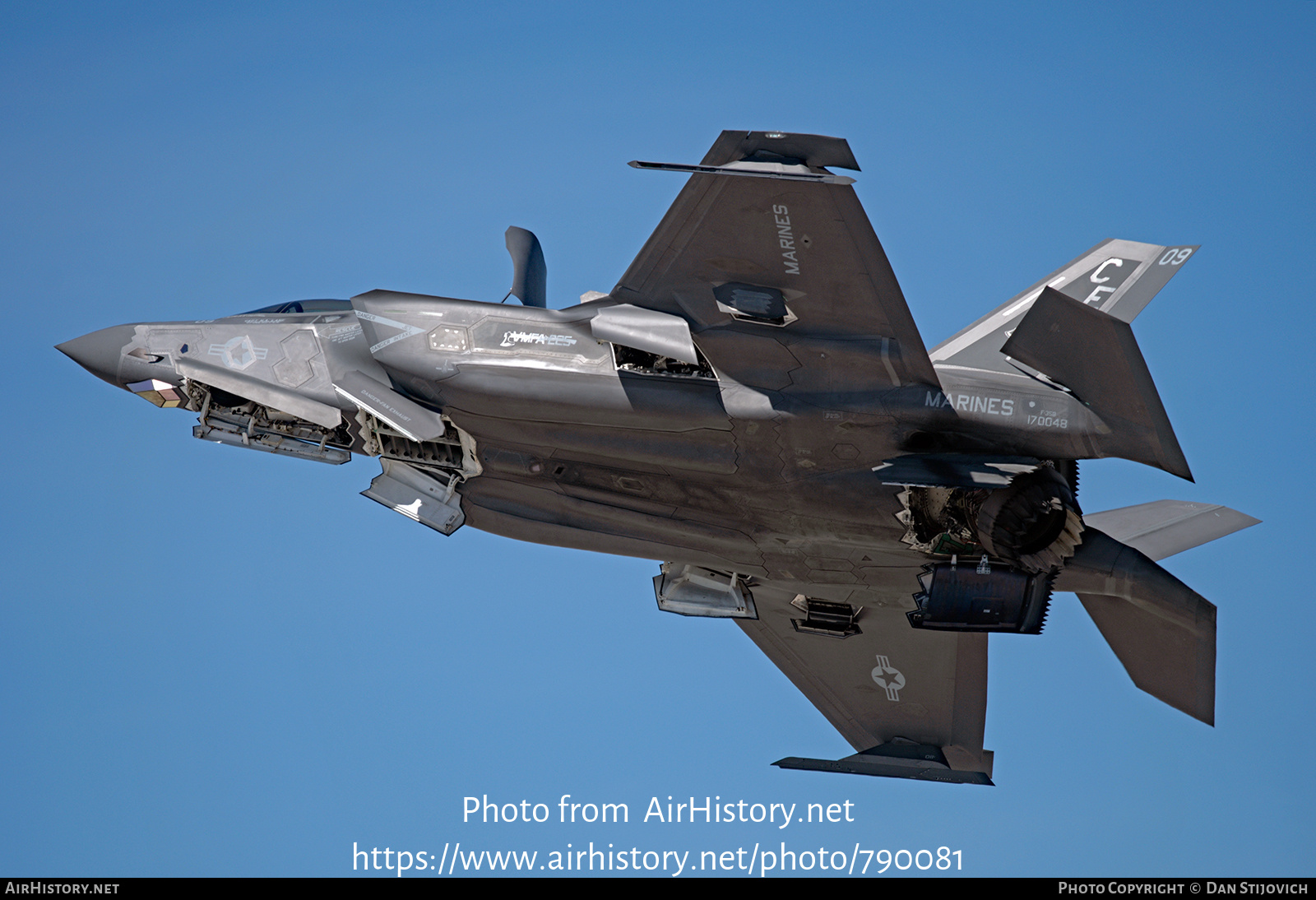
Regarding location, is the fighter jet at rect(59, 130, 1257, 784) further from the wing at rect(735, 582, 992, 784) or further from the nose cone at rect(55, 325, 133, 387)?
the wing at rect(735, 582, 992, 784)

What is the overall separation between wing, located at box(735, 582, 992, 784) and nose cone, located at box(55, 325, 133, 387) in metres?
10.00

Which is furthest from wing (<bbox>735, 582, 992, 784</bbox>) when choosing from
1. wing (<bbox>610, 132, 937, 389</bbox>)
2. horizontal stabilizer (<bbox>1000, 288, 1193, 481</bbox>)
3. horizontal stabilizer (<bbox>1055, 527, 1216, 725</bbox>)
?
horizontal stabilizer (<bbox>1000, 288, 1193, 481</bbox>)

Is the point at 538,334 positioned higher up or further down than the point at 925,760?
higher up

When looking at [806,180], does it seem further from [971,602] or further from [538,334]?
[971,602]

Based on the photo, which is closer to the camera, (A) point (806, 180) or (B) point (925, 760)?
(A) point (806, 180)

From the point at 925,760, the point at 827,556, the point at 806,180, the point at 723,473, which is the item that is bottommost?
the point at 925,760

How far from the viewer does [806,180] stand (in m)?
16.3

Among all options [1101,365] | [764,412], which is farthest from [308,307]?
[1101,365]

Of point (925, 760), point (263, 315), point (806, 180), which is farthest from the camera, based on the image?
point (925, 760)

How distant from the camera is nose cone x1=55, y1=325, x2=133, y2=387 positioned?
20.1 meters

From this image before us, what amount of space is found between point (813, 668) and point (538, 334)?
27.9 ft

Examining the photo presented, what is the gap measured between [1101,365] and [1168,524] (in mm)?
3530

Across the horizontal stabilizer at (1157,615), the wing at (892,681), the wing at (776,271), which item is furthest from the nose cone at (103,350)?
the horizontal stabilizer at (1157,615)

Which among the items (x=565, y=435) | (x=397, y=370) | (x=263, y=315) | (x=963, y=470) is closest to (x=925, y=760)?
(x=963, y=470)
